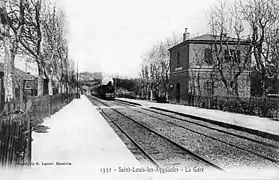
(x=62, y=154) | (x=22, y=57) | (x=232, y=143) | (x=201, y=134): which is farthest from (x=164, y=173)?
(x=22, y=57)

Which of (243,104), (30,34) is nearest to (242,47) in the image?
(243,104)

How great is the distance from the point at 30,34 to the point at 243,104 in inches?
516

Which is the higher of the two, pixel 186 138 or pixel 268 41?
A: pixel 268 41

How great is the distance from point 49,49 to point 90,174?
2101 centimetres

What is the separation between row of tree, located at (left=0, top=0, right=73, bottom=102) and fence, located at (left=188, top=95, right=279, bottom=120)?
9.87 m

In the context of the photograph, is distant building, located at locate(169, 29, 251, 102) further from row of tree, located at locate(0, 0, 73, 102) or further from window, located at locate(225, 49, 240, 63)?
row of tree, located at locate(0, 0, 73, 102)

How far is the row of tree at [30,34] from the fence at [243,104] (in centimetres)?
987

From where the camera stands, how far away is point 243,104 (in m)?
17.8

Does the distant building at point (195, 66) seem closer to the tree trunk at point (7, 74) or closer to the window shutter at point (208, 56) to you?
the window shutter at point (208, 56)

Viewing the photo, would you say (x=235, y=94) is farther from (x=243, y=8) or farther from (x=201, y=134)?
(x=201, y=134)

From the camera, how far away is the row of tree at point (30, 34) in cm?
1081

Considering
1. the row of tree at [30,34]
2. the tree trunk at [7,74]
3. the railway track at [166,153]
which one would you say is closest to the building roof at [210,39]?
the row of tree at [30,34]

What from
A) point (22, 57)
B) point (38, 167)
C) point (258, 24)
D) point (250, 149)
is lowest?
point (250, 149)

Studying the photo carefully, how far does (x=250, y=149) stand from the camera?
313 inches
